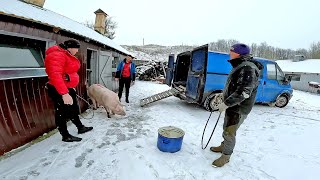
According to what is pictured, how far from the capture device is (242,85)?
3.40 meters

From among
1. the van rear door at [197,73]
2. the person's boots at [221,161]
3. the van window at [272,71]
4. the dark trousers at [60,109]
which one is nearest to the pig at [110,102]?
the dark trousers at [60,109]

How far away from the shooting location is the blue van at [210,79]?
7.19 m

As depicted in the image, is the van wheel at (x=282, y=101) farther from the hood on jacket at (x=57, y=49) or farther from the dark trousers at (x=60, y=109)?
the hood on jacket at (x=57, y=49)

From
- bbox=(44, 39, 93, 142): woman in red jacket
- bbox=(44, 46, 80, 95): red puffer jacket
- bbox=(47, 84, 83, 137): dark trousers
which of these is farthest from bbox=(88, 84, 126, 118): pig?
bbox=(44, 46, 80, 95): red puffer jacket

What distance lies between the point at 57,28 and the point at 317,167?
20.0 feet

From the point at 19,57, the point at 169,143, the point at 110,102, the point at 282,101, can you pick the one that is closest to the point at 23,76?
the point at 19,57

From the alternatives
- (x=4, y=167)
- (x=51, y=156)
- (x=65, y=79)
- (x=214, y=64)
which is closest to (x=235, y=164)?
(x=51, y=156)

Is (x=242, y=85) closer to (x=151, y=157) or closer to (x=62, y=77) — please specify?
(x=151, y=157)

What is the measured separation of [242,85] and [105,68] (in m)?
7.08

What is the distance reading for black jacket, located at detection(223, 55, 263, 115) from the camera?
3.39 m

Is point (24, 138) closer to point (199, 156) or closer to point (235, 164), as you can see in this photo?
point (199, 156)

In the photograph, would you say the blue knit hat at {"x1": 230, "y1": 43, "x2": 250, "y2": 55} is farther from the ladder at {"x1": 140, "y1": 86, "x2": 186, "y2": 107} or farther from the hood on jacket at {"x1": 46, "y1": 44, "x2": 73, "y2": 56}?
the ladder at {"x1": 140, "y1": 86, "x2": 186, "y2": 107}

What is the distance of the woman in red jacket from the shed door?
4617mm

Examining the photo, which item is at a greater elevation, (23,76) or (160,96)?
(23,76)
